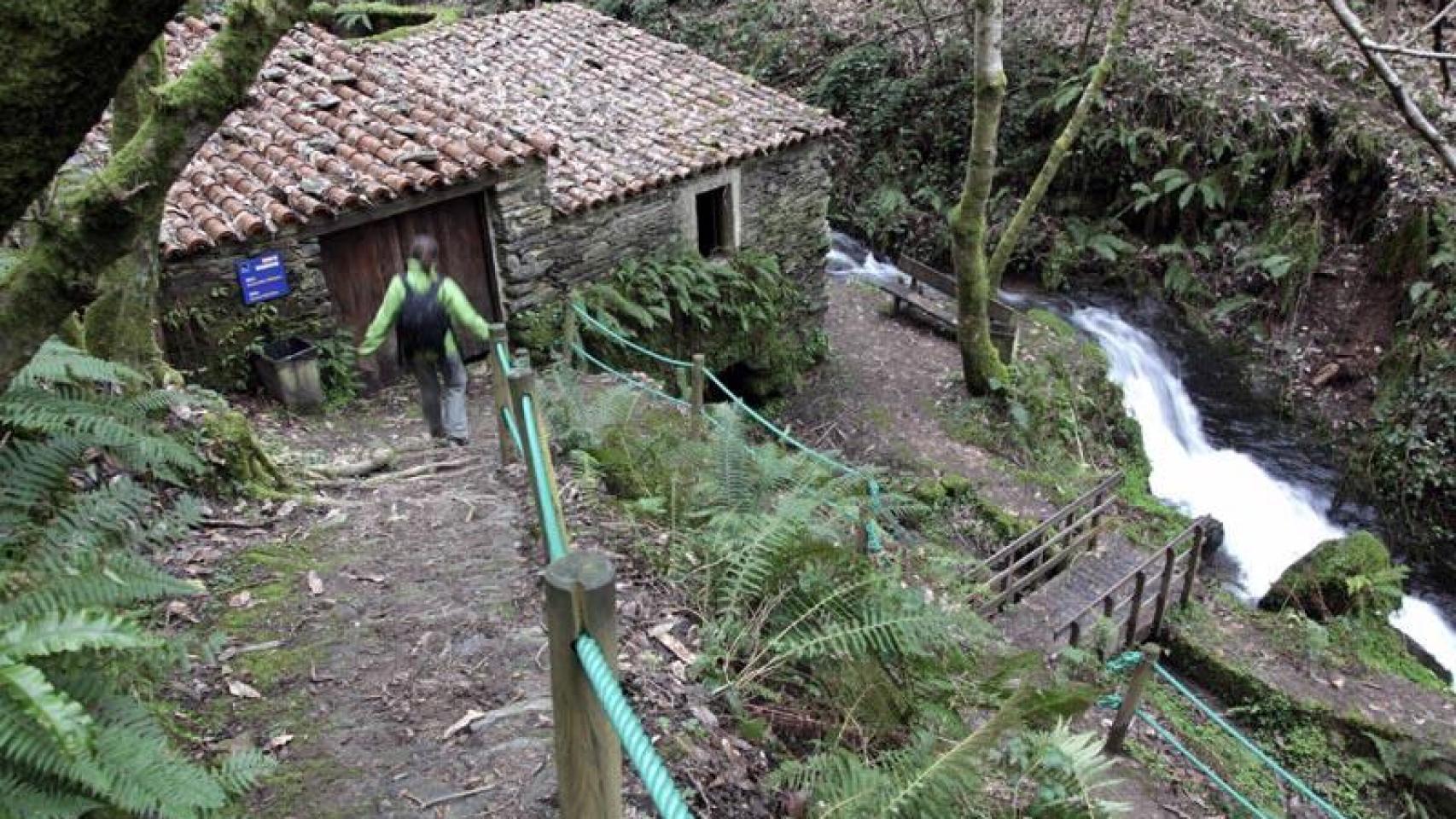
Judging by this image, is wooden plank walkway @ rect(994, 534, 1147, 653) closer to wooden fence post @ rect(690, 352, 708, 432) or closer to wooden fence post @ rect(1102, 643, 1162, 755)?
wooden fence post @ rect(1102, 643, 1162, 755)

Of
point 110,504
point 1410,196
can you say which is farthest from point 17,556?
point 1410,196

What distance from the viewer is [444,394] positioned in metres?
7.81

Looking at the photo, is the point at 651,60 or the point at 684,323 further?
the point at 651,60

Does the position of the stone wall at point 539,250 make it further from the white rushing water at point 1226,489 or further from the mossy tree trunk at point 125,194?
the white rushing water at point 1226,489

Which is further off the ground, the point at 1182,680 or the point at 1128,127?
the point at 1128,127

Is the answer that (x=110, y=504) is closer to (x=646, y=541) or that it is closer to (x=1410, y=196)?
(x=646, y=541)

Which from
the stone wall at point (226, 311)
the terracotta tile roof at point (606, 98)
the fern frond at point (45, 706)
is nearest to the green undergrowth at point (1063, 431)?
the terracotta tile roof at point (606, 98)

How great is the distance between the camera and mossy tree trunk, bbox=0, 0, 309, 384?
3.20 m

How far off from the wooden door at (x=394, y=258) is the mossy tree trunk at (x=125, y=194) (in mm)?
5427

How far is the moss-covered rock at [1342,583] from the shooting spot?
35.2 feet

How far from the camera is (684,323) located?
12906 mm

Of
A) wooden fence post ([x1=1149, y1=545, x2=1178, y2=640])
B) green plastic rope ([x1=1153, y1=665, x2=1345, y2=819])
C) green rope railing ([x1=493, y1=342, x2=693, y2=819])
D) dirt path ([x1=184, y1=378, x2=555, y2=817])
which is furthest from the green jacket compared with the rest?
wooden fence post ([x1=1149, y1=545, x2=1178, y2=640])

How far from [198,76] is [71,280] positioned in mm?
1538

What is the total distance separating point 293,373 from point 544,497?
20.4 feet
